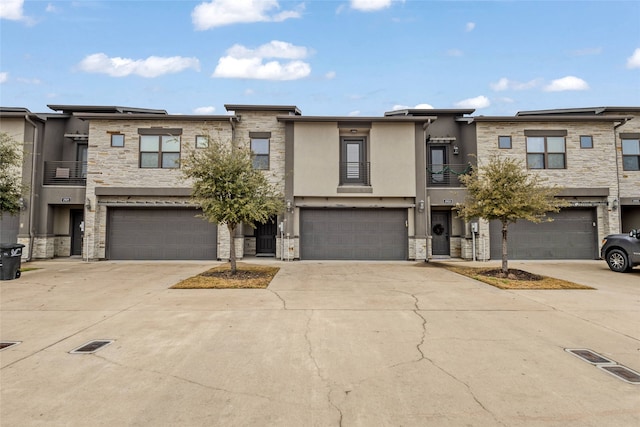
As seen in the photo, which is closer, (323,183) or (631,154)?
(323,183)

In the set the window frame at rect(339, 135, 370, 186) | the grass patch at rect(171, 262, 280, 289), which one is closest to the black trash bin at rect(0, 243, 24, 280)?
the grass patch at rect(171, 262, 280, 289)

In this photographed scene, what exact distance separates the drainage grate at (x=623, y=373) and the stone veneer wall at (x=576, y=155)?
1219 centimetres

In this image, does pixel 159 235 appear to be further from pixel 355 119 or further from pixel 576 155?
pixel 576 155

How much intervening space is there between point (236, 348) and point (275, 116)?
13.3m

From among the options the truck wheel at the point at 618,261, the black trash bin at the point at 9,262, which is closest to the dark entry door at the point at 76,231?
the black trash bin at the point at 9,262

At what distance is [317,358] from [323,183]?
38.6ft

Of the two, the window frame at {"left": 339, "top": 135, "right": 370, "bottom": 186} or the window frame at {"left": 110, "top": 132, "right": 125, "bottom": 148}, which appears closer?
the window frame at {"left": 110, "top": 132, "right": 125, "bottom": 148}

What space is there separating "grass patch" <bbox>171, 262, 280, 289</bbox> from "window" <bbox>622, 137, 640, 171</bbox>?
17344mm

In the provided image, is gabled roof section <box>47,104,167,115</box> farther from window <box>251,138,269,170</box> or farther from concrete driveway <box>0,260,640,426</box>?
concrete driveway <box>0,260,640,426</box>

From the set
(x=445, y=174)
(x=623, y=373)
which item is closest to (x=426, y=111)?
(x=445, y=174)

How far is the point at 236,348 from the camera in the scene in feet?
15.8

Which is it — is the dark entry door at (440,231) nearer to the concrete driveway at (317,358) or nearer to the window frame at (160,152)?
A: the concrete driveway at (317,358)

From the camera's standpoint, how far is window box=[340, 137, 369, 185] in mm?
16234

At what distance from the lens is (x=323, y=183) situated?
15.8 metres
